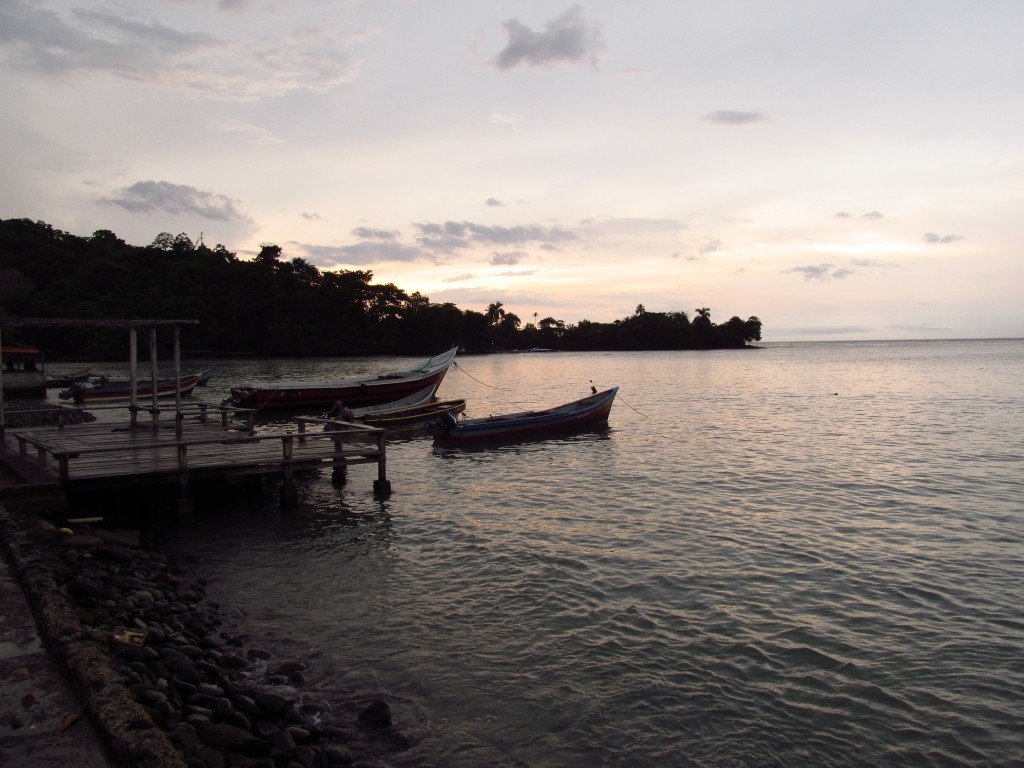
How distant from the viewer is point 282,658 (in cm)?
811

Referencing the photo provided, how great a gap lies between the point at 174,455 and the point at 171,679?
921cm

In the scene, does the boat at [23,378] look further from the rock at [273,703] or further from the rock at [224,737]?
the rock at [224,737]

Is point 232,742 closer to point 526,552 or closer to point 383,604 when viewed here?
point 383,604

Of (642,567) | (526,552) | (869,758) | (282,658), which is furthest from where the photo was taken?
(526,552)

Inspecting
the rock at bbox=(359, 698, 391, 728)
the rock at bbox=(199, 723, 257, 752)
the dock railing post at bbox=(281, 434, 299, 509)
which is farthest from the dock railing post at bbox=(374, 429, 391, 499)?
the rock at bbox=(199, 723, 257, 752)

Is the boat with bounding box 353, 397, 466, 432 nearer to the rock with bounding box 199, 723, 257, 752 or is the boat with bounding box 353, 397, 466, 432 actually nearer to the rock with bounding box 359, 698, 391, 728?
the rock with bounding box 359, 698, 391, 728

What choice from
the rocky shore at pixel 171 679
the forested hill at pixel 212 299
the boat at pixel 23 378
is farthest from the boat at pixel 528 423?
the forested hill at pixel 212 299

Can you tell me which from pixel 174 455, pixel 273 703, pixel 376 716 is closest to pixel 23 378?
pixel 174 455

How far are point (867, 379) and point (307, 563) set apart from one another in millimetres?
68116

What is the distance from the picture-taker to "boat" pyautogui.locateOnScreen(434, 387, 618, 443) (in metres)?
25.0

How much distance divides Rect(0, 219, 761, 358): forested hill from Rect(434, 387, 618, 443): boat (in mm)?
66492

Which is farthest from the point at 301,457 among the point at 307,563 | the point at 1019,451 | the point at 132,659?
the point at 1019,451

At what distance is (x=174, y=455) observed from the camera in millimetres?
14719

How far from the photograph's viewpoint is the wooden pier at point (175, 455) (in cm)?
1248
